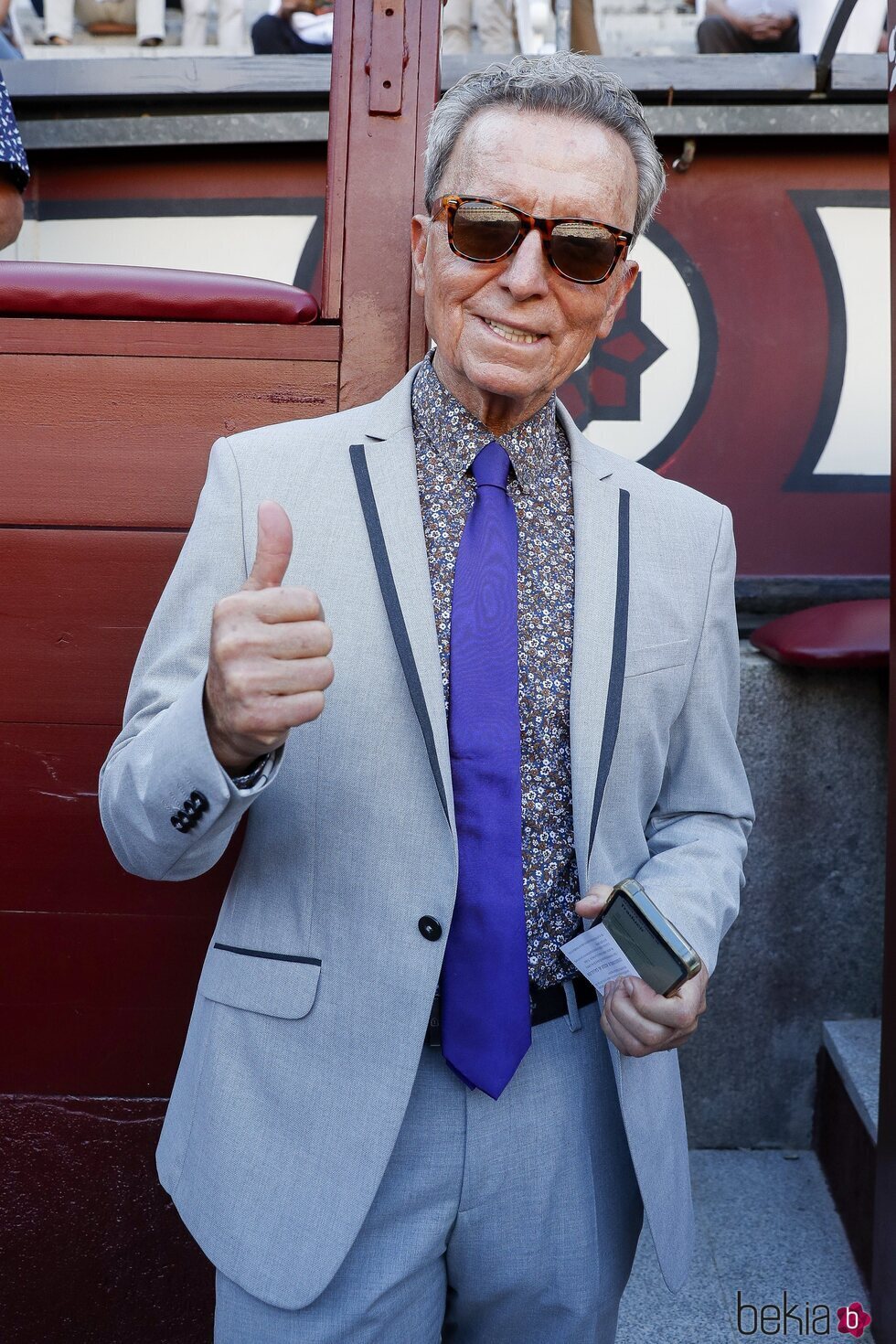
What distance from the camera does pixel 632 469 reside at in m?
1.57

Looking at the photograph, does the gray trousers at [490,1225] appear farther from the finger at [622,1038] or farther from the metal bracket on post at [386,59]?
the metal bracket on post at [386,59]

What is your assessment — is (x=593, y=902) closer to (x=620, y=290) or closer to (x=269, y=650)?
(x=269, y=650)

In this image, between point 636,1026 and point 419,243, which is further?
point 419,243

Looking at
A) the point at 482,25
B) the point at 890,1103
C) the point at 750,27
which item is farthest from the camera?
the point at 482,25

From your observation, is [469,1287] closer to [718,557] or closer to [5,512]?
[718,557]

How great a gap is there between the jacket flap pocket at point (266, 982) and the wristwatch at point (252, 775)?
28 cm

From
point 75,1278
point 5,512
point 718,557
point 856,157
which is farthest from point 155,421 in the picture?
point 856,157

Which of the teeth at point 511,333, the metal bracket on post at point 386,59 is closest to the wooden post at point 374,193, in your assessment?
the metal bracket on post at point 386,59

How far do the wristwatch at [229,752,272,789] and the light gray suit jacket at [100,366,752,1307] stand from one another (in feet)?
0.07

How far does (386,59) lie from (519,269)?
676 millimetres

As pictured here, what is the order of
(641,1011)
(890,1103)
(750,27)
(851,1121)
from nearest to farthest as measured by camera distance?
(641,1011) < (890,1103) < (851,1121) < (750,27)

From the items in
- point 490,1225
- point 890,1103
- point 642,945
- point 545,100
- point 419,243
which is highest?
point 545,100

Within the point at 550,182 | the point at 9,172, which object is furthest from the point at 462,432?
the point at 9,172

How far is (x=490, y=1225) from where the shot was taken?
4.44 feet
